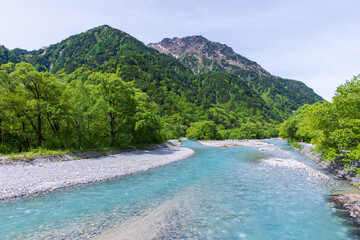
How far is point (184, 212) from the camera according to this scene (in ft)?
43.3

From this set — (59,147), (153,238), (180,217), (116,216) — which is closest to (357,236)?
(180,217)

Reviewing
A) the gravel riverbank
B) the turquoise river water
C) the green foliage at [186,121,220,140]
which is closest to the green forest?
the turquoise river water

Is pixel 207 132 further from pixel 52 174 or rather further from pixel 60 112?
pixel 52 174

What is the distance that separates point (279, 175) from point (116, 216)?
20.6 metres

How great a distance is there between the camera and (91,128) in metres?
35.8

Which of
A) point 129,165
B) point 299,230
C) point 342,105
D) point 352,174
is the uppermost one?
point 342,105

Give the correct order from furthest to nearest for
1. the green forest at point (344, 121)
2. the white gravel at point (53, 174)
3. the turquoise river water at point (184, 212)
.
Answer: the green forest at point (344, 121)
the white gravel at point (53, 174)
the turquoise river water at point (184, 212)

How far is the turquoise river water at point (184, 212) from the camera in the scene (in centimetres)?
1041

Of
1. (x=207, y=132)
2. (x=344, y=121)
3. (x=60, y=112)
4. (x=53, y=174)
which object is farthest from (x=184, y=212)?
(x=207, y=132)

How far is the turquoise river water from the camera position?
410 inches

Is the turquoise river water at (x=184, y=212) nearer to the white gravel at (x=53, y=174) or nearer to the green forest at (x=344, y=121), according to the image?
the white gravel at (x=53, y=174)

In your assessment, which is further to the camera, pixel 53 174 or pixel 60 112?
pixel 60 112

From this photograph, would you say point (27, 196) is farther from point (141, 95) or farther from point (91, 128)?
point (141, 95)

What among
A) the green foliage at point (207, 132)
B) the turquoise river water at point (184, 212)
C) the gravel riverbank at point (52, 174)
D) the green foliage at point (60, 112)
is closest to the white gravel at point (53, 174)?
the gravel riverbank at point (52, 174)
